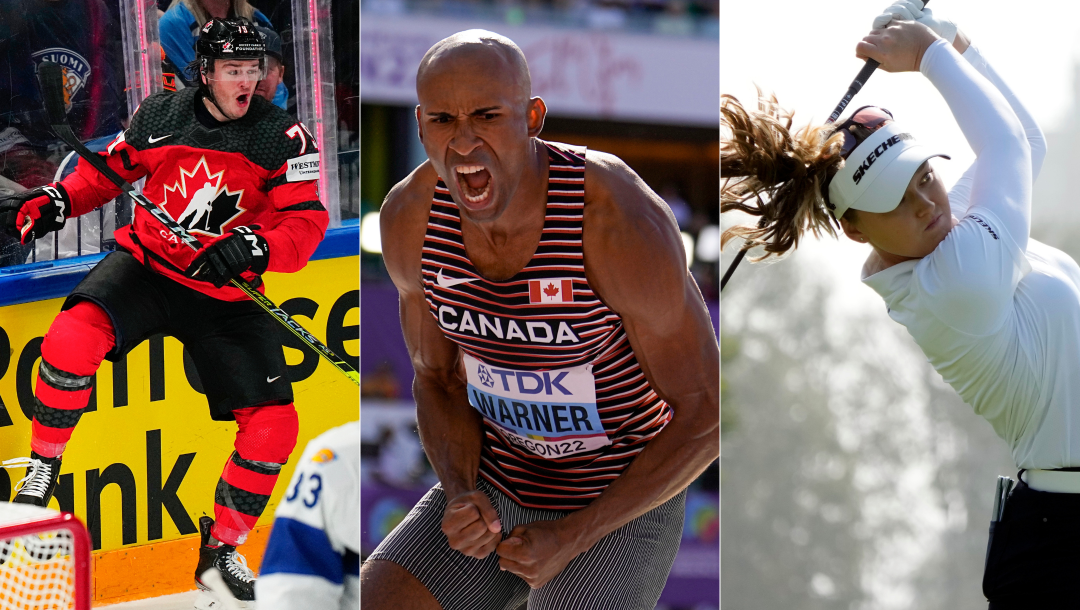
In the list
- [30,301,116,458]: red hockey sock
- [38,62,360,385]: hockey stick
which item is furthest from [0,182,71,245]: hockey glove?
[30,301,116,458]: red hockey sock

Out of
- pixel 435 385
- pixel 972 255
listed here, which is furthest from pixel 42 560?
pixel 972 255

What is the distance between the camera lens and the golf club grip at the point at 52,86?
2326mm

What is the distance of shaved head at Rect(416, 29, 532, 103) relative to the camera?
1922 mm

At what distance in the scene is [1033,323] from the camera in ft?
7.63

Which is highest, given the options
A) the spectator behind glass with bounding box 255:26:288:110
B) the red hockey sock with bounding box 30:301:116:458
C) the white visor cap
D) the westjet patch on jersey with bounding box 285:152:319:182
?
the spectator behind glass with bounding box 255:26:288:110

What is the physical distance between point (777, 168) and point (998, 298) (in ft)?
2.00

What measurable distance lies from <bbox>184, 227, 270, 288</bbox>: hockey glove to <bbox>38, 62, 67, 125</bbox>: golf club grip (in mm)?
505

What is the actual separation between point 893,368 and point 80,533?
4.12m

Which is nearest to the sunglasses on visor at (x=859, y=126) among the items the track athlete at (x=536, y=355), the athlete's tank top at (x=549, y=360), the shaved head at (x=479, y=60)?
the track athlete at (x=536, y=355)

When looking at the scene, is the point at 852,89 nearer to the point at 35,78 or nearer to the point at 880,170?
the point at 880,170

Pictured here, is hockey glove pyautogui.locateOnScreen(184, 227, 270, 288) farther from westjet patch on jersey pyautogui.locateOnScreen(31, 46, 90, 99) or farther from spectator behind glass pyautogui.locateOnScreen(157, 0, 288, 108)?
westjet patch on jersey pyautogui.locateOnScreen(31, 46, 90, 99)

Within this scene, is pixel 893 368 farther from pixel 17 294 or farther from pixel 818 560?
pixel 17 294

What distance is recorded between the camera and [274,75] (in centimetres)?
243

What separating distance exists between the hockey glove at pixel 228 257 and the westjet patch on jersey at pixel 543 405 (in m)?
0.66
